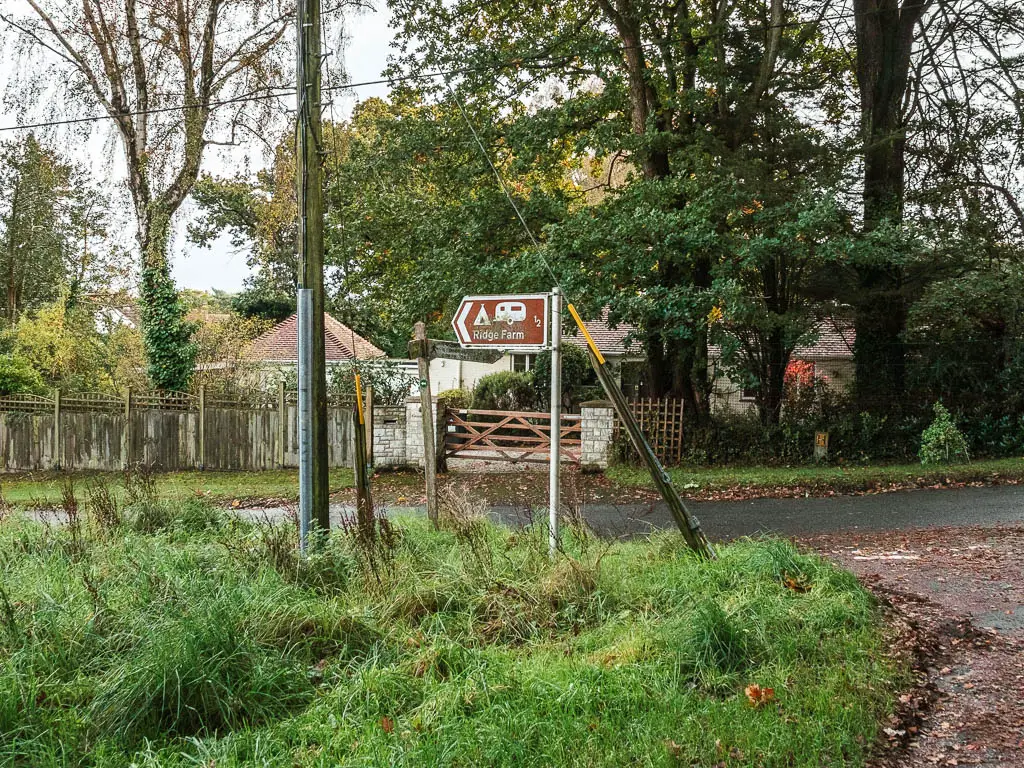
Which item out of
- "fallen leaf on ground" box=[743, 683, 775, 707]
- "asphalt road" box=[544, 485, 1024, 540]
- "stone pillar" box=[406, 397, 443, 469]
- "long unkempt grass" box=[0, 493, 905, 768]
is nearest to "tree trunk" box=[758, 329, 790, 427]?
"asphalt road" box=[544, 485, 1024, 540]

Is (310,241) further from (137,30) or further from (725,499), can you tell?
(137,30)

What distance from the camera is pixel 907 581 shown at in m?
6.89

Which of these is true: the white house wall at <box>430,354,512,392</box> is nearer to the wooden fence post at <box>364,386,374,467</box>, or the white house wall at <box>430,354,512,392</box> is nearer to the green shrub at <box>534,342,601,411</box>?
the green shrub at <box>534,342,601,411</box>

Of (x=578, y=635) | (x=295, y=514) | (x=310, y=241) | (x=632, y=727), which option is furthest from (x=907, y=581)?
(x=310, y=241)

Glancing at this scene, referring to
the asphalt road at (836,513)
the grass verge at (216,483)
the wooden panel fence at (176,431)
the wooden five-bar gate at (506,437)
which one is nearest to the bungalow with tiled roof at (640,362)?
the wooden five-bar gate at (506,437)

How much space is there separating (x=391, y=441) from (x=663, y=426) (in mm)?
5567

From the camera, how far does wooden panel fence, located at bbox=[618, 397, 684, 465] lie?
16.8 metres

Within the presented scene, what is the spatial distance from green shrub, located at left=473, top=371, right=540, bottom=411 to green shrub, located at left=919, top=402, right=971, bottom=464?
12.6m

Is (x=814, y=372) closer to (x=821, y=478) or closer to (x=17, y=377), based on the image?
(x=821, y=478)

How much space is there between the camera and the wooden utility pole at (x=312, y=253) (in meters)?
7.11

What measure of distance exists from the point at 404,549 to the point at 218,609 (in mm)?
2167

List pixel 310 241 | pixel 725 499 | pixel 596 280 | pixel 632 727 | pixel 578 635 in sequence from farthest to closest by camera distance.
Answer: pixel 596 280 < pixel 725 499 < pixel 310 241 < pixel 578 635 < pixel 632 727

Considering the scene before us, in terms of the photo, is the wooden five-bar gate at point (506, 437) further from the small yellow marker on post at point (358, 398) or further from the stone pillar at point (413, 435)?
the small yellow marker on post at point (358, 398)

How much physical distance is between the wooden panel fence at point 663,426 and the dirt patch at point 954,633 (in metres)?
7.41
